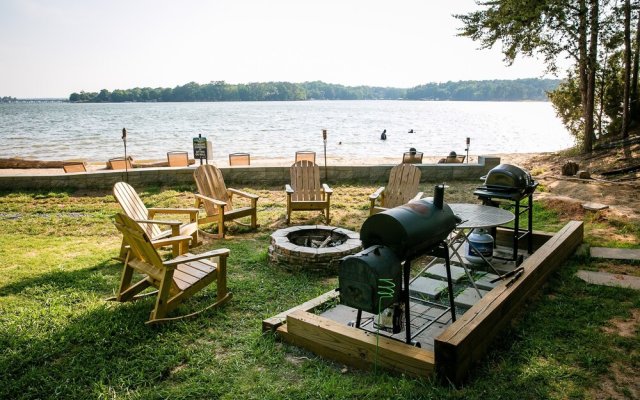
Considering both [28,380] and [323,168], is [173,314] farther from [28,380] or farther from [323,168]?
[323,168]

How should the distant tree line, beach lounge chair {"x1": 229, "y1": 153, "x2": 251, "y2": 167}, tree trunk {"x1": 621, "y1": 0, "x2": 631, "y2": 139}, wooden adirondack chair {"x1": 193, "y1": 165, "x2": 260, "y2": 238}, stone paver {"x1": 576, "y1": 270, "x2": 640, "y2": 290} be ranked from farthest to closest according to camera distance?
the distant tree line, beach lounge chair {"x1": 229, "y1": 153, "x2": 251, "y2": 167}, tree trunk {"x1": 621, "y1": 0, "x2": 631, "y2": 139}, wooden adirondack chair {"x1": 193, "y1": 165, "x2": 260, "y2": 238}, stone paver {"x1": 576, "y1": 270, "x2": 640, "y2": 290}

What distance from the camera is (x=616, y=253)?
489 cm

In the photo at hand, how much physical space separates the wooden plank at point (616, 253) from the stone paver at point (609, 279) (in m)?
0.52

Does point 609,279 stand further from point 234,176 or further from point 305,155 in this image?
point 305,155

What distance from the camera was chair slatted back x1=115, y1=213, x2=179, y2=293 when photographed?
11.4 ft

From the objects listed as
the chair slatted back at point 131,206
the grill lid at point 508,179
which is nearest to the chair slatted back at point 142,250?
the chair slatted back at point 131,206

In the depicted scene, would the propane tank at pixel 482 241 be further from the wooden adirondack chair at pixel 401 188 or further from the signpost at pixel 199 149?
the signpost at pixel 199 149

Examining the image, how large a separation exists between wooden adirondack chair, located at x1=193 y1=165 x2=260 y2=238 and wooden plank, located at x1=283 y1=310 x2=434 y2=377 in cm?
306

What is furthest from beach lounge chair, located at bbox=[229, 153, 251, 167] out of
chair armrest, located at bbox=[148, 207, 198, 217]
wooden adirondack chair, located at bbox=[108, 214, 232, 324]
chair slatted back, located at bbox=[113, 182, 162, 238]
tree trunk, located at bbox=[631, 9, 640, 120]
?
tree trunk, located at bbox=[631, 9, 640, 120]

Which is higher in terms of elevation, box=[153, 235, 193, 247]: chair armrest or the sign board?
the sign board

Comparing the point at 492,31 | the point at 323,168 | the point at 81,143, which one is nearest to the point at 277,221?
the point at 323,168

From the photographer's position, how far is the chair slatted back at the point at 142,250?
3.48 meters

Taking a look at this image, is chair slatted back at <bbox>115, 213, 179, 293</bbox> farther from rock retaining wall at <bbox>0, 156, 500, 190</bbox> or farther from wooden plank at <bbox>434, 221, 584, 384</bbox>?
rock retaining wall at <bbox>0, 156, 500, 190</bbox>

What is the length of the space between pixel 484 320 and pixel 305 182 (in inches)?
181
